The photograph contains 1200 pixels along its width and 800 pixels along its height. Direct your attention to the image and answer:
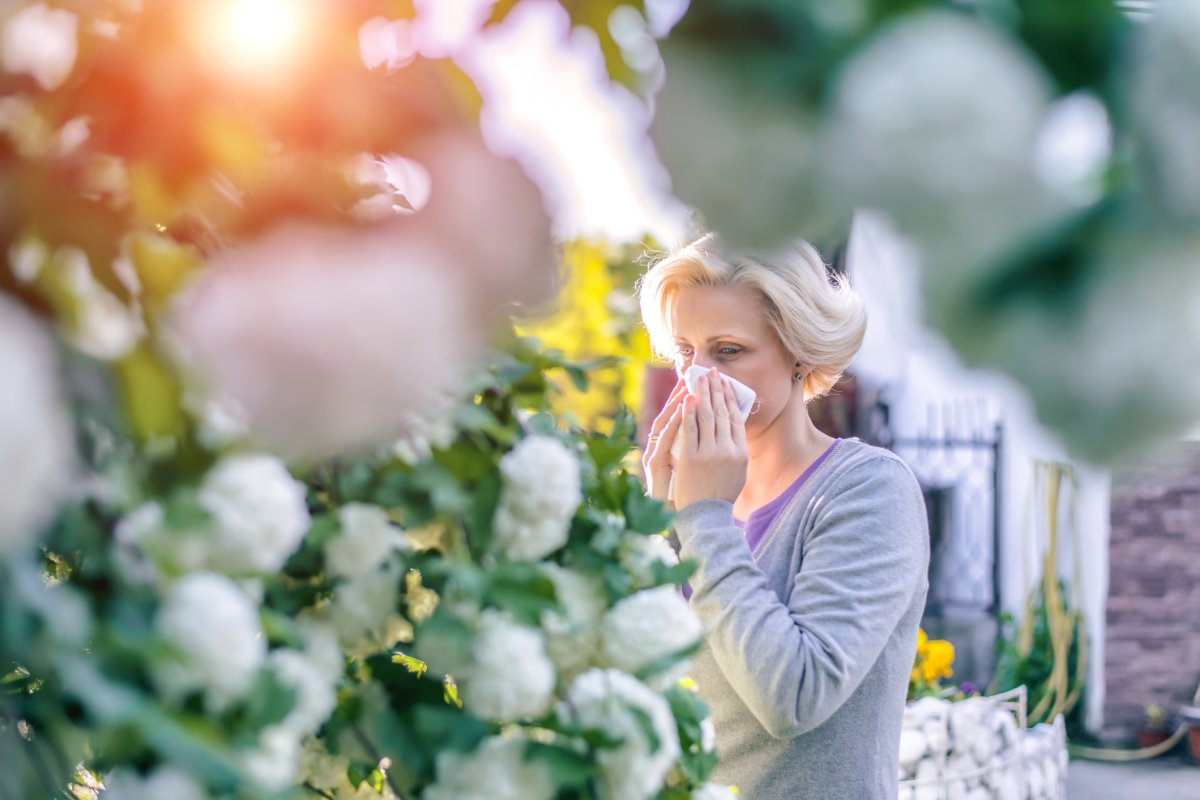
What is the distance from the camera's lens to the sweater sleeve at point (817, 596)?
152 cm

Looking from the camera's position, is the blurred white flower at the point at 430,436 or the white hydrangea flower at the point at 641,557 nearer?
the blurred white flower at the point at 430,436

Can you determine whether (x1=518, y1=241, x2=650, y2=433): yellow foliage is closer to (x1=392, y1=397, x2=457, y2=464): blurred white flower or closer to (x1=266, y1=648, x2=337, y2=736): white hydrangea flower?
(x1=392, y1=397, x2=457, y2=464): blurred white flower

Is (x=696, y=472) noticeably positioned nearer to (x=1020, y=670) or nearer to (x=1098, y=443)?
(x=1098, y=443)

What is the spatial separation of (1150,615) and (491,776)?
23.7 ft

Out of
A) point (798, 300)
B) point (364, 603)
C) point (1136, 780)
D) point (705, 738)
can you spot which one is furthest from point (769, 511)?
point (1136, 780)

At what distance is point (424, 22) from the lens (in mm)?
386

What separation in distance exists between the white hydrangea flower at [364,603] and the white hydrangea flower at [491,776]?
10cm

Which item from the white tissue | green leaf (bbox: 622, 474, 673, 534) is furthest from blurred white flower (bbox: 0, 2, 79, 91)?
the white tissue

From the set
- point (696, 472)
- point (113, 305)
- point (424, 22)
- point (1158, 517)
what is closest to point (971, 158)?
point (424, 22)

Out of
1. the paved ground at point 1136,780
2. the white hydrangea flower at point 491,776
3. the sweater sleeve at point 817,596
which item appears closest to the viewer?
the white hydrangea flower at point 491,776

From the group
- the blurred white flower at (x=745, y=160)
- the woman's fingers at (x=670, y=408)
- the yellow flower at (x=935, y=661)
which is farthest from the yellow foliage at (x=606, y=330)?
the blurred white flower at (x=745, y=160)

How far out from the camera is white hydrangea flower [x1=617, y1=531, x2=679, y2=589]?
876 mm

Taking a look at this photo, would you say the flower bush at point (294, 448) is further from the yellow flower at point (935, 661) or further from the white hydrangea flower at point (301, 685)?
the yellow flower at point (935, 661)

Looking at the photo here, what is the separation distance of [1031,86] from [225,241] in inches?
11.7
